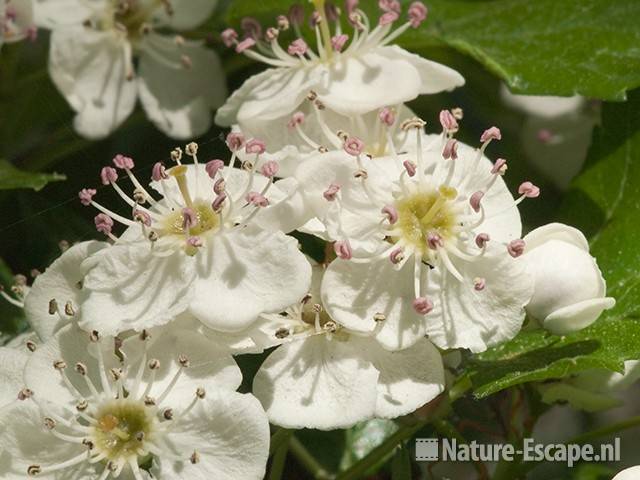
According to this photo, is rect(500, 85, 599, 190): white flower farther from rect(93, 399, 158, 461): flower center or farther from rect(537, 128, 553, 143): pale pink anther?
rect(93, 399, 158, 461): flower center

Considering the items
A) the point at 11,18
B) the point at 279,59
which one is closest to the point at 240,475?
the point at 279,59

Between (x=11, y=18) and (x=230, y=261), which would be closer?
(x=230, y=261)

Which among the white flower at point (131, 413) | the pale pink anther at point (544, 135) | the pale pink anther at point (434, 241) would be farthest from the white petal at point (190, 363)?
the pale pink anther at point (544, 135)

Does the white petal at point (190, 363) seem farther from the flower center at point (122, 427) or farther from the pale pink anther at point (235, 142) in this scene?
the pale pink anther at point (235, 142)

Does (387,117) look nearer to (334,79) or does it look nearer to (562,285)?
(334,79)

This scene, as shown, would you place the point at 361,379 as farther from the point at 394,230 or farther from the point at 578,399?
the point at 578,399

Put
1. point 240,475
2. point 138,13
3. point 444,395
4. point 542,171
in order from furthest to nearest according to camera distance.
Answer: point 542,171 < point 138,13 < point 444,395 < point 240,475
